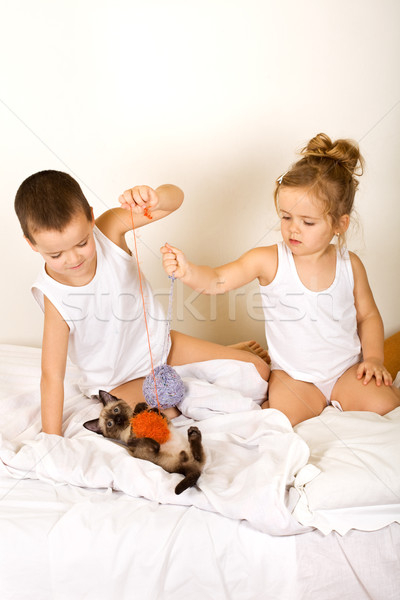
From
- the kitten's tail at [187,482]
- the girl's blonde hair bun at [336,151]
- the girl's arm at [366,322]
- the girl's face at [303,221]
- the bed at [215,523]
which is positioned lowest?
the bed at [215,523]

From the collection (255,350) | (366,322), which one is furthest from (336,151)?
(255,350)

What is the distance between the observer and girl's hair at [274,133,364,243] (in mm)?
1404

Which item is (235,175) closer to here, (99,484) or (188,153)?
(188,153)

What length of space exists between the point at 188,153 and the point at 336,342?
0.88m

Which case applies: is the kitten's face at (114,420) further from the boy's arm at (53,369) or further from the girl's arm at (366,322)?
the girl's arm at (366,322)

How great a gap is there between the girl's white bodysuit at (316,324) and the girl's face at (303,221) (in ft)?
0.35

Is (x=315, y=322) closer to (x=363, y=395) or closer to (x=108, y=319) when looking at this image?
(x=363, y=395)

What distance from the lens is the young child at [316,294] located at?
142cm

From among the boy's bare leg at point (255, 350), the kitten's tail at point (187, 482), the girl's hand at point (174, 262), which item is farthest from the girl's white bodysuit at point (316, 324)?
the kitten's tail at point (187, 482)

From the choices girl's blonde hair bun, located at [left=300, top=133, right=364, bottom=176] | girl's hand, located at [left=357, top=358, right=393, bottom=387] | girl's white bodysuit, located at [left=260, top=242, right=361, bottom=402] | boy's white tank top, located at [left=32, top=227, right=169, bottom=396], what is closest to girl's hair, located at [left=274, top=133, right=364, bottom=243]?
girl's blonde hair bun, located at [left=300, top=133, right=364, bottom=176]

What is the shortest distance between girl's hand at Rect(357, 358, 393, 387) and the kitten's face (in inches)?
25.3

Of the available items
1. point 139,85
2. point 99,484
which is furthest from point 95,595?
point 139,85

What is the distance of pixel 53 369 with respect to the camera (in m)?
1.44

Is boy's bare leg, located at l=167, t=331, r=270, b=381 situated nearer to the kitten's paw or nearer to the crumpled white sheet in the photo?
the crumpled white sheet
